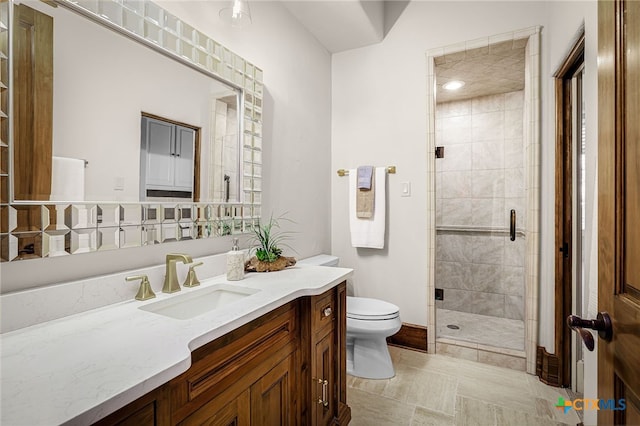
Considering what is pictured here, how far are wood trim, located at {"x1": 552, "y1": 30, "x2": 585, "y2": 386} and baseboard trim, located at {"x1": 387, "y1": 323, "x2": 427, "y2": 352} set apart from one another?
0.84 m

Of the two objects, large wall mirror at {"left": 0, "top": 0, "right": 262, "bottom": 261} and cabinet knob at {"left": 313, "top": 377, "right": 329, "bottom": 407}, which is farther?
cabinet knob at {"left": 313, "top": 377, "right": 329, "bottom": 407}

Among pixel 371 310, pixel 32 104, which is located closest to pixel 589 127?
pixel 371 310

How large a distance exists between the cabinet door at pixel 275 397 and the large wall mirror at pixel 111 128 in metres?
0.73

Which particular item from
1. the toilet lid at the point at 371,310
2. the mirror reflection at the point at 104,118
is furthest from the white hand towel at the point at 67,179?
the toilet lid at the point at 371,310

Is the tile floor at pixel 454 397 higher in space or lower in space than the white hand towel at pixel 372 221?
lower

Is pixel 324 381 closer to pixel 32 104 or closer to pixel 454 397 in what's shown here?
pixel 454 397

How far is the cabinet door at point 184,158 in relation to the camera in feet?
4.88

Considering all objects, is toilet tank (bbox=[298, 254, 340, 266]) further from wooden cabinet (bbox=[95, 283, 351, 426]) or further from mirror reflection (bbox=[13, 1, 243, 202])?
mirror reflection (bbox=[13, 1, 243, 202])

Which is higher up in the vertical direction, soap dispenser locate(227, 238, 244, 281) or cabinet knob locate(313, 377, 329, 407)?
soap dispenser locate(227, 238, 244, 281)

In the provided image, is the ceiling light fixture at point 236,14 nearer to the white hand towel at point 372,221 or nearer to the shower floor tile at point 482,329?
the white hand towel at point 372,221

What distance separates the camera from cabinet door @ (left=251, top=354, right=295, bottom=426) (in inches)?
43.8

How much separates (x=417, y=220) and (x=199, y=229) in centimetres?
168

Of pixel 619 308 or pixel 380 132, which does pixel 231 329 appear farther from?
pixel 380 132

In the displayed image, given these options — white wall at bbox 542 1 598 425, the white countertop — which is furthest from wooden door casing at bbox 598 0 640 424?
the white countertop
